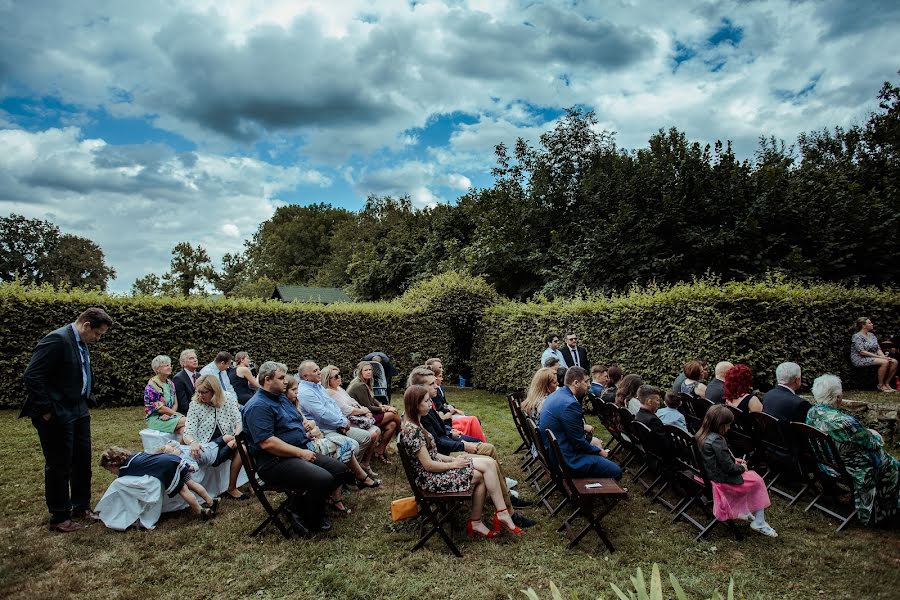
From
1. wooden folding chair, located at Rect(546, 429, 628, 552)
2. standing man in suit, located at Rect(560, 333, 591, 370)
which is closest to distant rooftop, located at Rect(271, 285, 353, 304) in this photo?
standing man in suit, located at Rect(560, 333, 591, 370)

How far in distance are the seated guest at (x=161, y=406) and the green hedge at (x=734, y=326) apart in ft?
28.3

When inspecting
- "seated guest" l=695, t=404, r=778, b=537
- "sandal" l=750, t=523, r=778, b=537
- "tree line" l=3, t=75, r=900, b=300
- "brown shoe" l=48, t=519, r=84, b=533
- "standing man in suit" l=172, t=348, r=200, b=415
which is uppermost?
"tree line" l=3, t=75, r=900, b=300

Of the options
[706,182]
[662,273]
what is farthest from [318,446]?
[706,182]

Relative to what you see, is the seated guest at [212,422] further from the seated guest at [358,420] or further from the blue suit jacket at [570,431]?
the blue suit jacket at [570,431]

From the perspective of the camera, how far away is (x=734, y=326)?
9.55m

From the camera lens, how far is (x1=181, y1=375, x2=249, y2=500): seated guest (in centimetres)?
601

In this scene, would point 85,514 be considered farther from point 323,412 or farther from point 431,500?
point 431,500

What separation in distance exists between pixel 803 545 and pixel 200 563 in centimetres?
535

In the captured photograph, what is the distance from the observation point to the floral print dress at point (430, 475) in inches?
194

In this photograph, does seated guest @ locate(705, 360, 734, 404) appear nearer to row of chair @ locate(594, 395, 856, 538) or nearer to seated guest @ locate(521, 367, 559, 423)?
row of chair @ locate(594, 395, 856, 538)

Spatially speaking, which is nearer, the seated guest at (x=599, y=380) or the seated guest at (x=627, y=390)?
the seated guest at (x=627, y=390)

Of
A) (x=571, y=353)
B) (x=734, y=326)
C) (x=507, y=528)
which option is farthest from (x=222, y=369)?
(x=734, y=326)

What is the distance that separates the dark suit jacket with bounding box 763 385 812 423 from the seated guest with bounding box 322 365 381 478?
15.9ft

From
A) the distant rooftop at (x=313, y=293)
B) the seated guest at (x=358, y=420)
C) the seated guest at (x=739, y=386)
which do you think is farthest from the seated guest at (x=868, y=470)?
the distant rooftop at (x=313, y=293)
